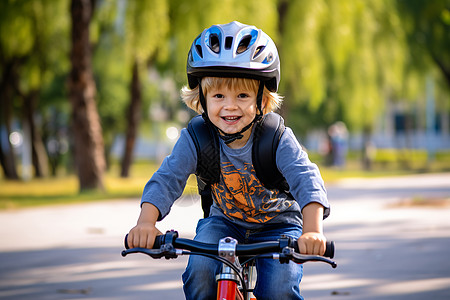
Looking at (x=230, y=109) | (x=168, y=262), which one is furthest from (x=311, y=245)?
(x=168, y=262)

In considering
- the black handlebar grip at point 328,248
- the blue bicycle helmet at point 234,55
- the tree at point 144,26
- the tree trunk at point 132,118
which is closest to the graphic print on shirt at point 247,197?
the blue bicycle helmet at point 234,55

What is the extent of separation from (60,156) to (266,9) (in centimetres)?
2173

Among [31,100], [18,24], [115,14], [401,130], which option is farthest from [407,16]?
[401,130]

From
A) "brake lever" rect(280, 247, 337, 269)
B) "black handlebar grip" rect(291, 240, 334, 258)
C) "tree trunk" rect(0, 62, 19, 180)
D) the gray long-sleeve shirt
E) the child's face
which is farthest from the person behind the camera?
"tree trunk" rect(0, 62, 19, 180)

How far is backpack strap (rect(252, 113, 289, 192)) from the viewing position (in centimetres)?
316

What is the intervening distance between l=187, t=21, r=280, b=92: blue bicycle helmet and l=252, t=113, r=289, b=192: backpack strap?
22 cm

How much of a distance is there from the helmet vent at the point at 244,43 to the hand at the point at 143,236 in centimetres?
92

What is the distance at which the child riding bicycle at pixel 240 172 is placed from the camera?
9.57 feet

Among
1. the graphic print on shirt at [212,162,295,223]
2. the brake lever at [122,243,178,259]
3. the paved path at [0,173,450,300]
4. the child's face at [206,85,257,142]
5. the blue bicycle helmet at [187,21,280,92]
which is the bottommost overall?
the paved path at [0,173,450,300]

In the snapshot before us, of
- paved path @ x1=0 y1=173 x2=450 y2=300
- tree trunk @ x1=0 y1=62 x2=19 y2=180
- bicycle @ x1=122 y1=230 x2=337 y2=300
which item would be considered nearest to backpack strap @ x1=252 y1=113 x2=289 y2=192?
bicycle @ x1=122 y1=230 x2=337 y2=300

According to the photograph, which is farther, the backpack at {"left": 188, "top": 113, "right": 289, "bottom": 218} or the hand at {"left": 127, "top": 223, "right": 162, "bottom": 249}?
the backpack at {"left": 188, "top": 113, "right": 289, "bottom": 218}

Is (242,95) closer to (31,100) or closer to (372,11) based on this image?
(372,11)

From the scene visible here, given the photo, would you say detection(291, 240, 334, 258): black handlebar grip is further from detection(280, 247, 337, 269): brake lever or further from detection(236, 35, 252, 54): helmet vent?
detection(236, 35, 252, 54): helmet vent

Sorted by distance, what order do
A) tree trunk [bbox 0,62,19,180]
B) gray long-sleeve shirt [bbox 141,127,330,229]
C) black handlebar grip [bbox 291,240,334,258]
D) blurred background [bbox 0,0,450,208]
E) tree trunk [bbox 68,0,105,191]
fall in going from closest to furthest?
1. black handlebar grip [bbox 291,240,334,258]
2. gray long-sleeve shirt [bbox 141,127,330,229]
3. blurred background [bbox 0,0,450,208]
4. tree trunk [bbox 68,0,105,191]
5. tree trunk [bbox 0,62,19,180]
